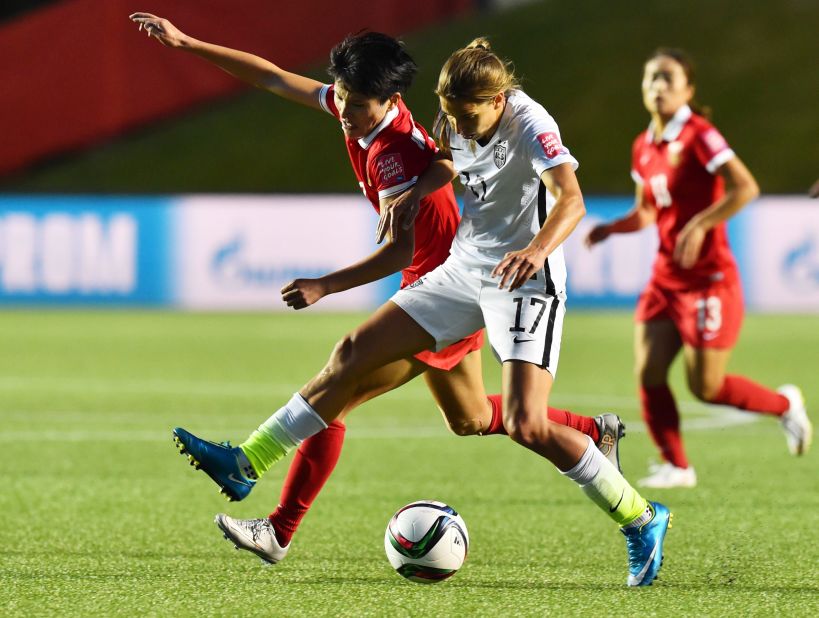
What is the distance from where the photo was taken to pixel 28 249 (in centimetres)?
1697

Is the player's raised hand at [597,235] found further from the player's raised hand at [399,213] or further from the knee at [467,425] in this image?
the player's raised hand at [399,213]

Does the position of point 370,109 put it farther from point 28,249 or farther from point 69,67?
point 69,67

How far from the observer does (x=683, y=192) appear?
7.00 metres

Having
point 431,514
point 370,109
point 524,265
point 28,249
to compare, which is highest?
point 370,109

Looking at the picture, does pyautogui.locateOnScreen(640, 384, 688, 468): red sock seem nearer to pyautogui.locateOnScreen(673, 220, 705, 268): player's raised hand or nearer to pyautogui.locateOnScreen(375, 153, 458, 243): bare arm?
pyautogui.locateOnScreen(673, 220, 705, 268): player's raised hand

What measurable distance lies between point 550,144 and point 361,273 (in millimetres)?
780

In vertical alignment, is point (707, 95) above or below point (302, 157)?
above

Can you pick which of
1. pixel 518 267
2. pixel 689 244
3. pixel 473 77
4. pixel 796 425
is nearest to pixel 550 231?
pixel 518 267

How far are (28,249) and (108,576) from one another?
12867mm

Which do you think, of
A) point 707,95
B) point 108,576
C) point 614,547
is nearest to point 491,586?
point 614,547

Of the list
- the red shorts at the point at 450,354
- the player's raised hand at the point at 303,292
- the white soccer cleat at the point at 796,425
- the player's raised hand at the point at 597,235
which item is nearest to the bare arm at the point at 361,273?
the player's raised hand at the point at 303,292

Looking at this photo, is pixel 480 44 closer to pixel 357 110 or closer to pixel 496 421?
pixel 357 110

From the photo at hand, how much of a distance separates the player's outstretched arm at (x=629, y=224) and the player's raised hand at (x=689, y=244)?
34 centimetres

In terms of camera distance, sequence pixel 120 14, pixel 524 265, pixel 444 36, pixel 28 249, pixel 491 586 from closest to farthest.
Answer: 1. pixel 524 265
2. pixel 491 586
3. pixel 28 249
4. pixel 120 14
5. pixel 444 36
